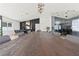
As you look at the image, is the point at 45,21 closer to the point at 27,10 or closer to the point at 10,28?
the point at 27,10

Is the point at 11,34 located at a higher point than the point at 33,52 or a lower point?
higher

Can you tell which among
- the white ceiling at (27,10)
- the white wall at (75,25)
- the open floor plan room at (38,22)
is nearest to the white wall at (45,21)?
the open floor plan room at (38,22)

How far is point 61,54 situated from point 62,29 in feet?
2.20

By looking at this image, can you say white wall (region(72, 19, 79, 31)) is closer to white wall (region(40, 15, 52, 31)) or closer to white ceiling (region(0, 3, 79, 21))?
white ceiling (region(0, 3, 79, 21))

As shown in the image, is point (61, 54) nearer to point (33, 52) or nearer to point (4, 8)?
point (33, 52)

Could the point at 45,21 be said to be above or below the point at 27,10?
below

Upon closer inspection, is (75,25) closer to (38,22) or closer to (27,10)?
(38,22)

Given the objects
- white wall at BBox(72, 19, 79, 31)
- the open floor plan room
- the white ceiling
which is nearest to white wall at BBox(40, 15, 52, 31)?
the open floor plan room

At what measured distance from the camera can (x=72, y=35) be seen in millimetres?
1724

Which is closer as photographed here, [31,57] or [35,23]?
[31,57]

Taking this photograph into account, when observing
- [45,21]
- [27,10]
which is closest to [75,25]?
[45,21]

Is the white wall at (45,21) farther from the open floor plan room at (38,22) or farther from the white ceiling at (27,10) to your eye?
the white ceiling at (27,10)

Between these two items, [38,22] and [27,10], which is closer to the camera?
[27,10]

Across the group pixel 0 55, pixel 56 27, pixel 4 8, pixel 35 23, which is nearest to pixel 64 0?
pixel 56 27
